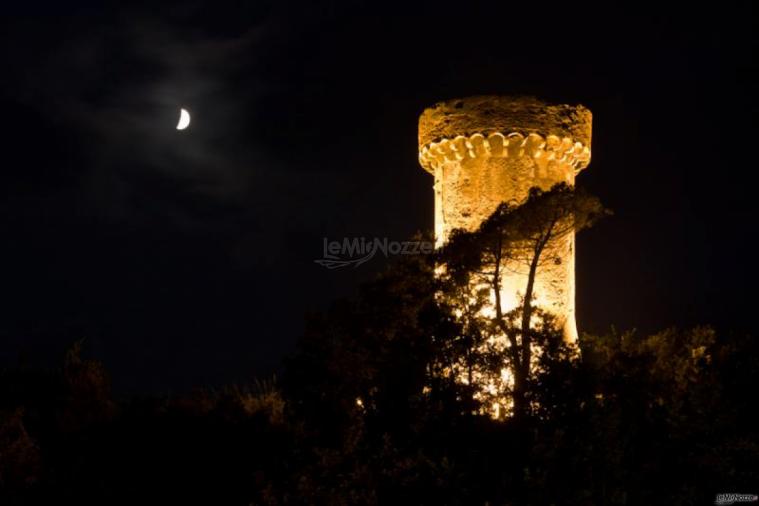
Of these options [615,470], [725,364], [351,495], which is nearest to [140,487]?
[351,495]

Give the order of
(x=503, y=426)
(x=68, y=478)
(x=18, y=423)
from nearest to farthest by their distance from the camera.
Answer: (x=503, y=426) < (x=68, y=478) < (x=18, y=423)

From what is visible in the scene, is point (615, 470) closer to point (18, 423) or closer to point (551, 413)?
point (551, 413)

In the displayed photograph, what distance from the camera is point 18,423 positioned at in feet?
46.4

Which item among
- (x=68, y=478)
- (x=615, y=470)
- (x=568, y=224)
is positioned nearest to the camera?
(x=615, y=470)

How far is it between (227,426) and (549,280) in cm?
463

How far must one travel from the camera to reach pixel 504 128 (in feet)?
41.9
